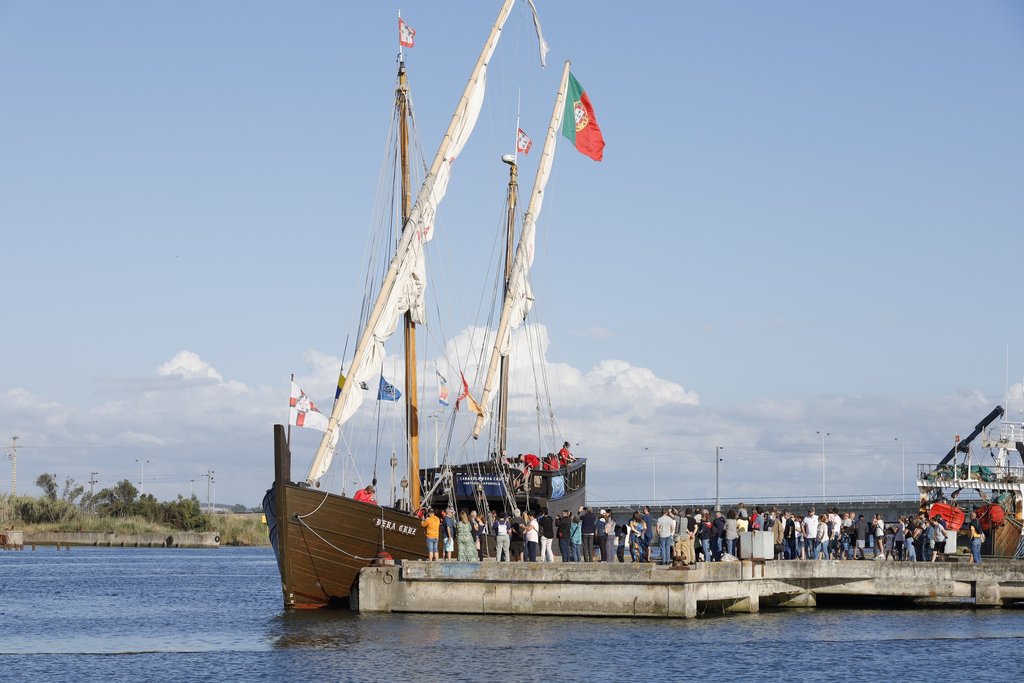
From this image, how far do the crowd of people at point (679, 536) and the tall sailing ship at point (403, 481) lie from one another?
1932 mm

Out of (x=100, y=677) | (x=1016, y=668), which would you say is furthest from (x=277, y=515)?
(x=1016, y=668)

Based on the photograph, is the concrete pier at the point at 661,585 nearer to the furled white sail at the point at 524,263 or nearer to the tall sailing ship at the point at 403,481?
the tall sailing ship at the point at 403,481

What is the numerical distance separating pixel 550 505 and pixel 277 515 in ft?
56.5

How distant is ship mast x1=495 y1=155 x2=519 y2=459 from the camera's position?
63750mm

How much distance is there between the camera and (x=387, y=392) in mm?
42750

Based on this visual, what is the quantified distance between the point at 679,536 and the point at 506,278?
25.6 metres

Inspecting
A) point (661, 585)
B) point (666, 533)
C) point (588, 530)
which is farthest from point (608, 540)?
point (661, 585)

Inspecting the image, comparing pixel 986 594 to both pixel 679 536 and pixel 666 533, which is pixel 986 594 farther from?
pixel 666 533

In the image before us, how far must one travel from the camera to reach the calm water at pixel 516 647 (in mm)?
29984

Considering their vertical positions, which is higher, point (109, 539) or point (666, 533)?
point (666, 533)

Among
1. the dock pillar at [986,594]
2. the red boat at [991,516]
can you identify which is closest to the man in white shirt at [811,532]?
the dock pillar at [986,594]

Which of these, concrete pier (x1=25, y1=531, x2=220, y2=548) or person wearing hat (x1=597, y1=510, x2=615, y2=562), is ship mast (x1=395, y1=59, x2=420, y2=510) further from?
concrete pier (x1=25, y1=531, x2=220, y2=548)

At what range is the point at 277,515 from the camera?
39.8 meters

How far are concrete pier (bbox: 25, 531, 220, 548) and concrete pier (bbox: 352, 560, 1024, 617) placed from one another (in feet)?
437
